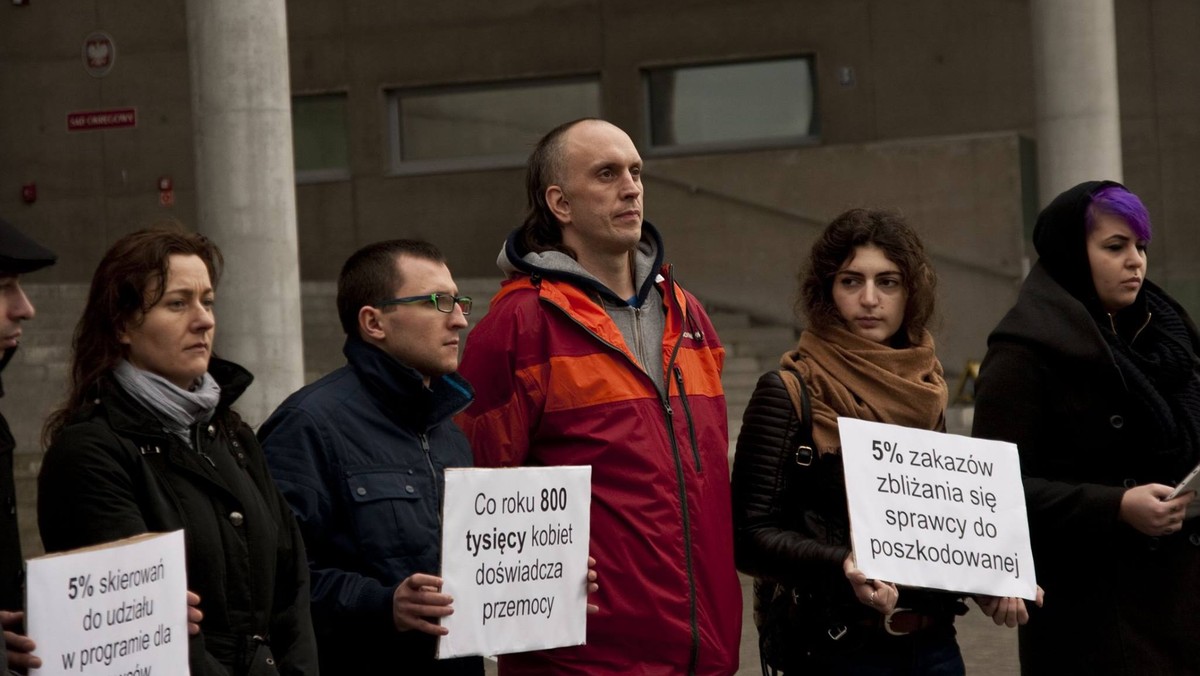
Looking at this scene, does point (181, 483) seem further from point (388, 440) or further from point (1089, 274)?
point (1089, 274)

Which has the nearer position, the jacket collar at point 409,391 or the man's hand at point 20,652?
the man's hand at point 20,652

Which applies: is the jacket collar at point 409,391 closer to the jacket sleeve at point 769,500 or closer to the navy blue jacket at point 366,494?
the navy blue jacket at point 366,494

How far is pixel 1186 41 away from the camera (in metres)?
17.0

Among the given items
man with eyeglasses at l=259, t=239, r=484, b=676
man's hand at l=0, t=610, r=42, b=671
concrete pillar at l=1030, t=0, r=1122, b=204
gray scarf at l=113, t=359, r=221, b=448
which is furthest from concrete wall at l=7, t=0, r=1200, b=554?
man's hand at l=0, t=610, r=42, b=671

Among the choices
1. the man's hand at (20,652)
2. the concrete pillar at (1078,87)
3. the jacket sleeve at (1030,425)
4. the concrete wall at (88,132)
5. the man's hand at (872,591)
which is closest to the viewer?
the man's hand at (20,652)

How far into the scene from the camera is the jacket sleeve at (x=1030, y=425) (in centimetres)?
396

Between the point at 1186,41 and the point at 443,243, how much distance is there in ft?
27.1

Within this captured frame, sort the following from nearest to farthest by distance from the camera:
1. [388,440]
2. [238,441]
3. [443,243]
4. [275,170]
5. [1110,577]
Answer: [238,441]
[388,440]
[1110,577]
[275,170]
[443,243]

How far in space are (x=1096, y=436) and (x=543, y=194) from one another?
4.79 ft

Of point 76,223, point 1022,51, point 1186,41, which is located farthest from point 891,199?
point 76,223

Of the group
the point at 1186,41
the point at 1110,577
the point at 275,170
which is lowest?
the point at 1110,577

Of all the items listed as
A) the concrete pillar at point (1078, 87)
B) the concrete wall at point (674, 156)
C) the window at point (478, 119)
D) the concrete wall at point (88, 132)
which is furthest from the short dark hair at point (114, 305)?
the concrete wall at point (88, 132)

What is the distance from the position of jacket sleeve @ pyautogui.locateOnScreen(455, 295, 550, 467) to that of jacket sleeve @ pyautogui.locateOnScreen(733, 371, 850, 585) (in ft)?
1.59

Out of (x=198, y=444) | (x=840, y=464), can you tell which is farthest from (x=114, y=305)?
(x=840, y=464)
